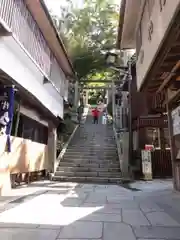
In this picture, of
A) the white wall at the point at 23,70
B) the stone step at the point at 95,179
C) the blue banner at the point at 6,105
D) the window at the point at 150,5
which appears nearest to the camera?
the window at the point at 150,5

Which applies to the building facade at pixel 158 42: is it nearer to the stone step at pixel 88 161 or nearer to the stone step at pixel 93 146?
the stone step at pixel 88 161

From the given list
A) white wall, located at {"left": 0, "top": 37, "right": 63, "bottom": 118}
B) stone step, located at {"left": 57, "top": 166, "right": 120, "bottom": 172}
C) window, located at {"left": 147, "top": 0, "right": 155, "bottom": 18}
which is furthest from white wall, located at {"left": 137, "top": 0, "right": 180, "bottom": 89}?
stone step, located at {"left": 57, "top": 166, "right": 120, "bottom": 172}

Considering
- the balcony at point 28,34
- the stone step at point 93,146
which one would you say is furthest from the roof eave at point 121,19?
the stone step at point 93,146

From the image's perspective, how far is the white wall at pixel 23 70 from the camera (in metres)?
6.21

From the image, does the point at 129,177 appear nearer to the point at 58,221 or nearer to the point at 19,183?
the point at 19,183

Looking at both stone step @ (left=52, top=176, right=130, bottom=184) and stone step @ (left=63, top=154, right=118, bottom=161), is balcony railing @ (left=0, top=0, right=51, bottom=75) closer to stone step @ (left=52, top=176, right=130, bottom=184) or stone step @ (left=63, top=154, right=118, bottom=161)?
stone step @ (left=52, top=176, right=130, bottom=184)

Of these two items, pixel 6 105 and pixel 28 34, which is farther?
pixel 28 34

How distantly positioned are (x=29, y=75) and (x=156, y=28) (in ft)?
15.4

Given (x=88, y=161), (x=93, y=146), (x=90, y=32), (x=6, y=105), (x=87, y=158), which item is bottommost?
(x=88, y=161)

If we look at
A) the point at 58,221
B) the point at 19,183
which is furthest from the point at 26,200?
the point at 19,183

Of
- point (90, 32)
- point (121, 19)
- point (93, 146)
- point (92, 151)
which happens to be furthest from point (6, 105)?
point (90, 32)

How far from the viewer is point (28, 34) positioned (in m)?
7.76

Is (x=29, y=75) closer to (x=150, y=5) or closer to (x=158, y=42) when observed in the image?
(x=150, y=5)

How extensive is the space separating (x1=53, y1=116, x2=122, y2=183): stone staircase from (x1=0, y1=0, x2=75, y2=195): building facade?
120 centimetres
